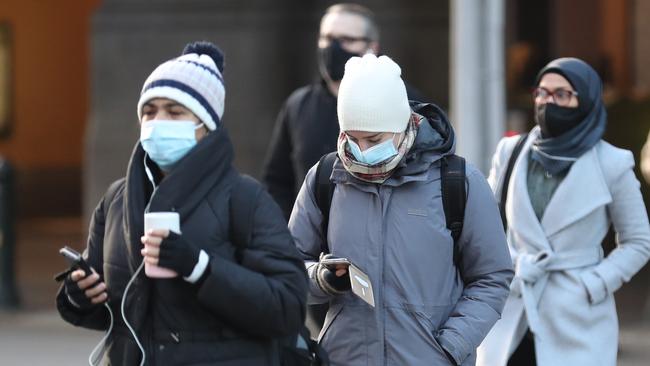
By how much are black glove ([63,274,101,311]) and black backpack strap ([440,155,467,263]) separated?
45.1 inches

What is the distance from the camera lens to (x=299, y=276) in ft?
13.3

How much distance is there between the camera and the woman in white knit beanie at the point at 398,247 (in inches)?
178

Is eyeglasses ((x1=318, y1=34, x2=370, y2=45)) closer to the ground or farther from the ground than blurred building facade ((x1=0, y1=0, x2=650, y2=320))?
farther from the ground

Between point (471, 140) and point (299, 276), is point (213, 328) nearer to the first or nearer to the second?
point (299, 276)

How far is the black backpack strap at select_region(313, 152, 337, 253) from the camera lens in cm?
473

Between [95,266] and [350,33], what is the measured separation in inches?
136

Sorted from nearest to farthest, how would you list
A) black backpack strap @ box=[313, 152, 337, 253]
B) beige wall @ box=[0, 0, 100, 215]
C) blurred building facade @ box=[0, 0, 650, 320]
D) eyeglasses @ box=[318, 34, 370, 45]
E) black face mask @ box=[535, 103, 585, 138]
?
black backpack strap @ box=[313, 152, 337, 253] → black face mask @ box=[535, 103, 585, 138] → eyeglasses @ box=[318, 34, 370, 45] → blurred building facade @ box=[0, 0, 650, 320] → beige wall @ box=[0, 0, 100, 215]

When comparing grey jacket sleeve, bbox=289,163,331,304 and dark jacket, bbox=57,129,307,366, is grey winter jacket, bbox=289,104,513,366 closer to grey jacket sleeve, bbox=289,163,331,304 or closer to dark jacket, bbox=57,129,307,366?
grey jacket sleeve, bbox=289,163,331,304

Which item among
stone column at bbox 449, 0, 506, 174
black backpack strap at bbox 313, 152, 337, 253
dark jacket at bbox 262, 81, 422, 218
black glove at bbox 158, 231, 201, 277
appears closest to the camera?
black glove at bbox 158, 231, 201, 277

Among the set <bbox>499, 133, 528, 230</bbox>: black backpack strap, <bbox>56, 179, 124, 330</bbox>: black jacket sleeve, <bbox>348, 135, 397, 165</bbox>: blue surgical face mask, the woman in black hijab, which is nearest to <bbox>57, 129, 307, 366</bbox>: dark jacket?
<bbox>56, 179, 124, 330</bbox>: black jacket sleeve

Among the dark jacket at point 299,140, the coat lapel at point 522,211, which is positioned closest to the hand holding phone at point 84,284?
the coat lapel at point 522,211

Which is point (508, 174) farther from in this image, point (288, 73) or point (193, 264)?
point (288, 73)

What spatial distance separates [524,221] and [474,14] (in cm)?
297

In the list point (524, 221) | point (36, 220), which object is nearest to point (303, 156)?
point (524, 221)
